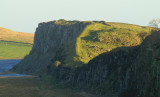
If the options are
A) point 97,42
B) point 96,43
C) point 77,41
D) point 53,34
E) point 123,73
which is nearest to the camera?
point 123,73

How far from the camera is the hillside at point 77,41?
10325 cm

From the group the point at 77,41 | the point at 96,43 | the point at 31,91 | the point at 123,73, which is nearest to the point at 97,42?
the point at 96,43

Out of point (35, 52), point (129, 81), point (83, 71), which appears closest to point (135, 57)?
point (129, 81)

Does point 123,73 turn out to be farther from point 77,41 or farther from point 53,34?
point 53,34

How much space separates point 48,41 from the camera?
15525 centimetres

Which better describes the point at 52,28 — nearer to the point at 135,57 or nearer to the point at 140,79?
the point at 135,57

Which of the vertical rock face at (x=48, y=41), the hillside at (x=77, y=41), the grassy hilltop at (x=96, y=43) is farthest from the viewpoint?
the vertical rock face at (x=48, y=41)

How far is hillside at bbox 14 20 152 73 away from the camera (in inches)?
4065

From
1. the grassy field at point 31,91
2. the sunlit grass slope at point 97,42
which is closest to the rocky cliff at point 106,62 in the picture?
the sunlit grass slope at point 97,42

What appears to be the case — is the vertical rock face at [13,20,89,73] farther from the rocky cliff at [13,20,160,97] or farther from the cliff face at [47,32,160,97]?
the cliff face at [47,32,160,97]

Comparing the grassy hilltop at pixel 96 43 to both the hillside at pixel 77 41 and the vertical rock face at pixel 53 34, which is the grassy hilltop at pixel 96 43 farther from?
the vertical rock face at pixel 53 34

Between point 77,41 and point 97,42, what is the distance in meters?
7.16

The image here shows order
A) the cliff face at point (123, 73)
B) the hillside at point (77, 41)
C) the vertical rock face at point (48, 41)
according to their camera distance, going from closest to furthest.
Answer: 1. the cliff face at point (123, 73)
2. the hillside at point (77, 41)
3. the vertical rock face at point (48, 41)

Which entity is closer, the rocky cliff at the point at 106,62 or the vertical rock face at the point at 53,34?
the rocky cliff at the point at 106,62
